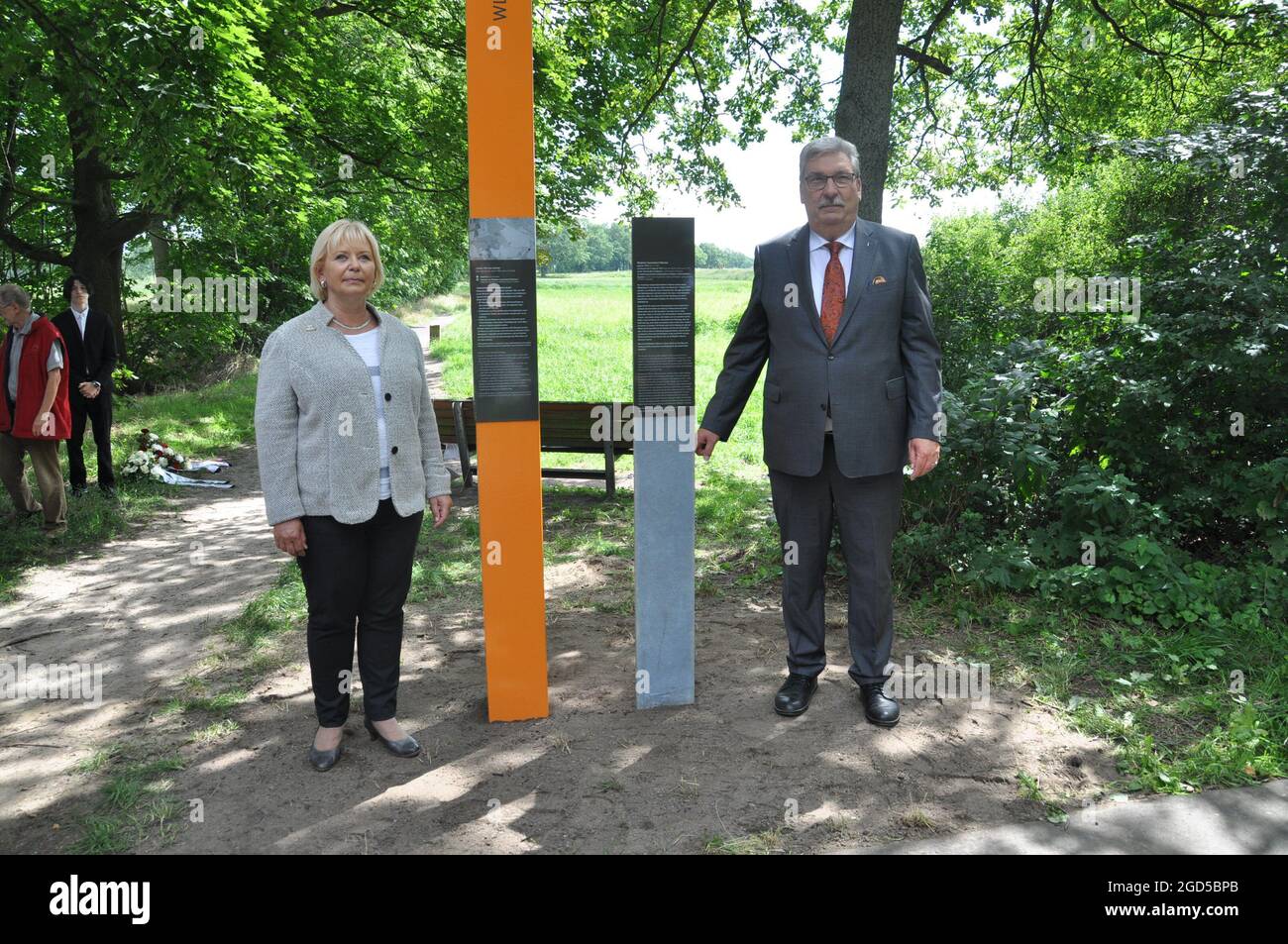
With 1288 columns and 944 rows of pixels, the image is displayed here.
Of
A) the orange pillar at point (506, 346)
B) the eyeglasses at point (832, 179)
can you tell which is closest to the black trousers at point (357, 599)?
the orange pillar at point (506, 346)

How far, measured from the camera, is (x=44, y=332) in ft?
24.3

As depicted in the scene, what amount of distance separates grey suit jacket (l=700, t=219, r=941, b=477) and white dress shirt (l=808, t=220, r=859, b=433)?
27 millimetres

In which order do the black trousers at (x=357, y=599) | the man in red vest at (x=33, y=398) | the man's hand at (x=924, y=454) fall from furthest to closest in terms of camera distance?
1. the man in red vest at (x=33, y=398)
2. the man's hand at (x=924, y=454)
3. the black trousers at (x=357, y=599)

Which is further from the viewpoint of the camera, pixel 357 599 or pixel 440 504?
pixel 440 504

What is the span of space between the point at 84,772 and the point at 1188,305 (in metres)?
6.54

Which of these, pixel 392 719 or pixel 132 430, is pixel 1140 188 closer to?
pixel 392 719

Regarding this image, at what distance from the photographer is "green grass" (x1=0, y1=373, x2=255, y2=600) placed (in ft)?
23.6

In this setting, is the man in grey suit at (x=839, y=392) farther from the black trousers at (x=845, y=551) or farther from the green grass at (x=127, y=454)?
the green grass at (x=127, y=454)

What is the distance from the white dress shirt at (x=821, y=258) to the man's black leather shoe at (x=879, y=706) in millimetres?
1704

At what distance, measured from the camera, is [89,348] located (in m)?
8.75

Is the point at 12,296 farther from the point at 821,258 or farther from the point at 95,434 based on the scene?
the point at 821,258

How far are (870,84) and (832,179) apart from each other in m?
3.28

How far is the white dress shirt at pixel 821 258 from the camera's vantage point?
4059 millimetres

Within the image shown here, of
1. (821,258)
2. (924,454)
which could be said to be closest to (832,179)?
(821,258)
